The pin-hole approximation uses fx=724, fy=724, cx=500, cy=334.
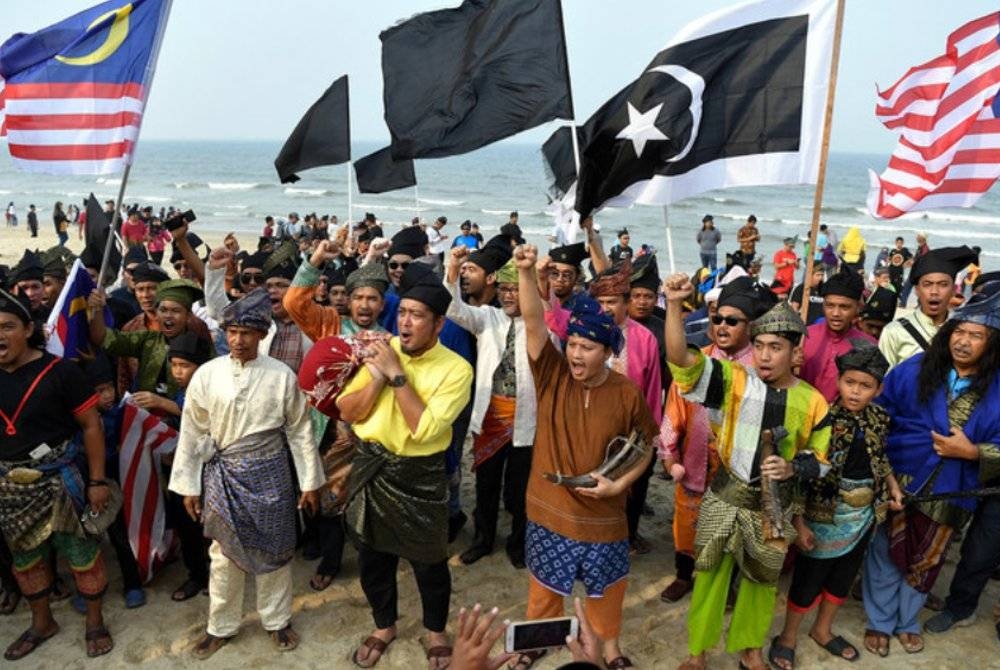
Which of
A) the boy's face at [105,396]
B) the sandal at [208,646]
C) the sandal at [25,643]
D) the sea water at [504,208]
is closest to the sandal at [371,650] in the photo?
the sandal at [208,646]

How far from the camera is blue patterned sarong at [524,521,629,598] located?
3.63 m

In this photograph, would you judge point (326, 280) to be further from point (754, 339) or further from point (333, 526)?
point (754, 339)

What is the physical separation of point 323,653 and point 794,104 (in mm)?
4450

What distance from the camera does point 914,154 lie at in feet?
17.6

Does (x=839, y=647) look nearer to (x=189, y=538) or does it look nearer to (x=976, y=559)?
(x=976, y=559)

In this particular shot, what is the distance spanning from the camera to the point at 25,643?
13.6 ft

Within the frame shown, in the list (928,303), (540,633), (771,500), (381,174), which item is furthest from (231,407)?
(928,303)

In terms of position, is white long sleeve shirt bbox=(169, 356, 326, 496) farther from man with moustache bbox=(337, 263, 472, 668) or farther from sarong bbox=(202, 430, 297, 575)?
man with moustache bbox=(337, 263, 472, 668)

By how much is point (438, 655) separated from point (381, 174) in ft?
15.1

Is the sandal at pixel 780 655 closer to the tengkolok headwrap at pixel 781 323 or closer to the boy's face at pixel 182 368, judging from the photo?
the tengkolok headwrap at pixel 781 323

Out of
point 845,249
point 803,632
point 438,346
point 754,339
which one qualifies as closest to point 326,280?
point 438,346

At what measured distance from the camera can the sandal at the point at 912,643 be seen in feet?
14.2

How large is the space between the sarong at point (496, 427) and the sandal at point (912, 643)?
2.67 metres

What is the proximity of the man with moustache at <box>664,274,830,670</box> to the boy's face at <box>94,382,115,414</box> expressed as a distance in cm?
333
